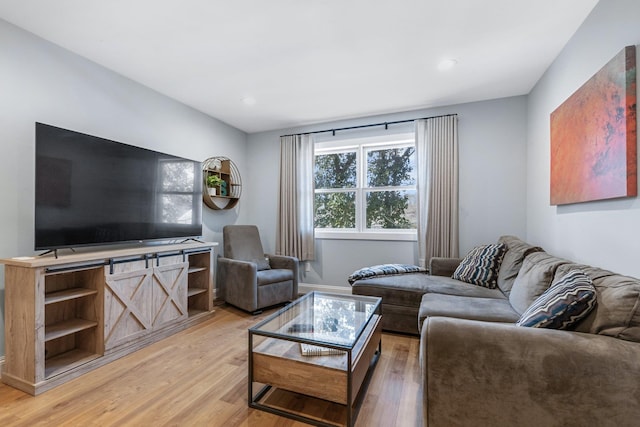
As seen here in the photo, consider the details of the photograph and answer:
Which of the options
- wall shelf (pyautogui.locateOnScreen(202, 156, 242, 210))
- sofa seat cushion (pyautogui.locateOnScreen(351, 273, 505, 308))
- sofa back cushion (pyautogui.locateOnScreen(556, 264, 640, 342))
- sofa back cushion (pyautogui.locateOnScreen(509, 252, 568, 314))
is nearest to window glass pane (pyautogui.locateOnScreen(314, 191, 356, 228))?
wall shelf (pyautogui.locateOnScreen(202, 156, 242, 210))

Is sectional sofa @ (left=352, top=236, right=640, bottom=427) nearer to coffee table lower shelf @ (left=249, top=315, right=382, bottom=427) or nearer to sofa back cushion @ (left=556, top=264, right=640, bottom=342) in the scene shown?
sofa back cushion @ (left=556, top=264, right=640, bottom=342)

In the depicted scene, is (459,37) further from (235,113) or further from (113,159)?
(113,159)

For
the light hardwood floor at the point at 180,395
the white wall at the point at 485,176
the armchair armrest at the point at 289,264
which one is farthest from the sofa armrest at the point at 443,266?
the armchair armrest at the point at 289,264

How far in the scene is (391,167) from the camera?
3.91m

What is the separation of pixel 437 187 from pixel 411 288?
1.40 meters

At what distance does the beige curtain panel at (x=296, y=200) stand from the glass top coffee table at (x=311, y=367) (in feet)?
6.79

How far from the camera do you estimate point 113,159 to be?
7.95ft

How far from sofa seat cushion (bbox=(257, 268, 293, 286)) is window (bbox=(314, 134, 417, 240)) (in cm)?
80

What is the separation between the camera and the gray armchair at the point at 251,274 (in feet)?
10.8

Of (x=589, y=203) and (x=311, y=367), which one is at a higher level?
(x=589, y=203)

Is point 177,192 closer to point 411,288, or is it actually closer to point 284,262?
point 284,262

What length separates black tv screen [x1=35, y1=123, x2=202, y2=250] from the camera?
6.50 feet

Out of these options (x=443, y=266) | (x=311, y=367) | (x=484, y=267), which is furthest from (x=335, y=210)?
(x=311, y=367)

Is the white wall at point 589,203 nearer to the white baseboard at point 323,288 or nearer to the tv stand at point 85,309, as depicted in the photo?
the white baseboard at point 323,288
